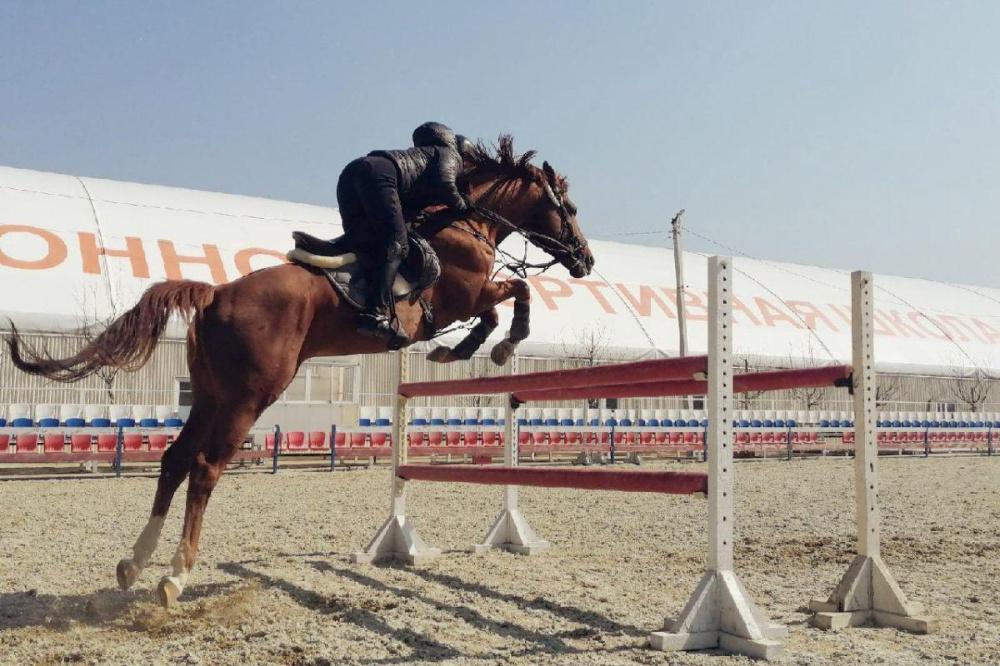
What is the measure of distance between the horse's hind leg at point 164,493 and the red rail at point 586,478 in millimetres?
1548

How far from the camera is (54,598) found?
4.56m

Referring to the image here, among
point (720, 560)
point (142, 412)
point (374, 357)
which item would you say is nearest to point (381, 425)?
point (142, 412)

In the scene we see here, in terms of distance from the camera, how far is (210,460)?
14.3ft

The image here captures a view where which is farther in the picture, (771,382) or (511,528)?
(511,528)

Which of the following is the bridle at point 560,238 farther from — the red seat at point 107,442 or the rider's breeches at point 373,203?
the red seat at point 107,442

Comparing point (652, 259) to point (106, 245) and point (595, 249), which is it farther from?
point (106, 245)

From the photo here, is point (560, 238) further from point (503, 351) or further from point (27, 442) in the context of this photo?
point (27, 442)

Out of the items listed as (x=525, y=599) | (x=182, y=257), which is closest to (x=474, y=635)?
(x=525, y=599)

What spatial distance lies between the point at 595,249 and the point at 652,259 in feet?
7.52

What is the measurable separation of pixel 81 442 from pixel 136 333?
11.2 meters

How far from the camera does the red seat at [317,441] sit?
1657 centimetres

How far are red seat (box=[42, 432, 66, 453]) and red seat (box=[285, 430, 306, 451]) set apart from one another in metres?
3.67

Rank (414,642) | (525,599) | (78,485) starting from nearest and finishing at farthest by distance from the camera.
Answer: (414,642)
(525,599)
(78,485)

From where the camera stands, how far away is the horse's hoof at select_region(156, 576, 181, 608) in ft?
13.4
